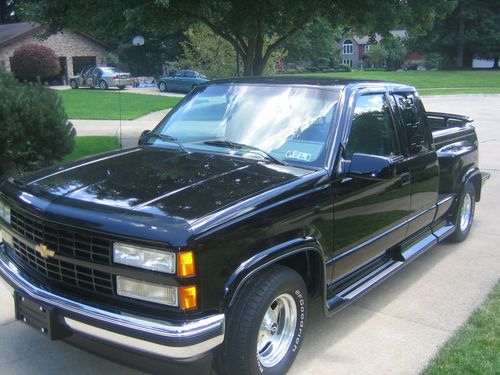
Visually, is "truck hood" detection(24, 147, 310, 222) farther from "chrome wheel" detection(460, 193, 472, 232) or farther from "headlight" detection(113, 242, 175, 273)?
"chrome wheel" detection(460, 193, 472, 232)

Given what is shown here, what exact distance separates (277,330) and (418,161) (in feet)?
7.17

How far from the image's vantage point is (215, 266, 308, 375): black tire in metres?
2.87

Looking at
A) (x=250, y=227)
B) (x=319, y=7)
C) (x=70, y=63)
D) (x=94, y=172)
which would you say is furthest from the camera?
(x=70, y=63)

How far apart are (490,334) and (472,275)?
1.39 meters

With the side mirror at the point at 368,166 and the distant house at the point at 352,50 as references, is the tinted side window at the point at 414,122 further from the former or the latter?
the distant house at the point at 352,50

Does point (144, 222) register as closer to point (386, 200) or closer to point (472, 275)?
point (386, 200)

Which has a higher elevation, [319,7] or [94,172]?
[319,7]

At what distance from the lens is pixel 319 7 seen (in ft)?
32.8

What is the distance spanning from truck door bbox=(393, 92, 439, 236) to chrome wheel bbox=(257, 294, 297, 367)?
6.08ft

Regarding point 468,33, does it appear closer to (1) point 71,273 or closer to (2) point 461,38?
(2) point 461,38

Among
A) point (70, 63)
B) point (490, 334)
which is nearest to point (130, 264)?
point (490, 334)

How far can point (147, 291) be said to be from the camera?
2723 millimetres

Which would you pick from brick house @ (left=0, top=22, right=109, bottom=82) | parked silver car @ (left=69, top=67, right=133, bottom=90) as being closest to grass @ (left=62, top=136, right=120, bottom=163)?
parked silver car @ (left=69, top=67, right=133, bottom=90)

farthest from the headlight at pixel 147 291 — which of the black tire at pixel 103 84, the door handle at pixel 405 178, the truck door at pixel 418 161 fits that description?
the black tire at pixel 103 84
